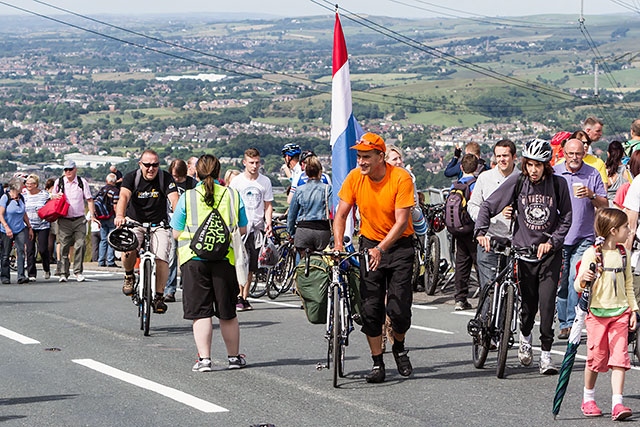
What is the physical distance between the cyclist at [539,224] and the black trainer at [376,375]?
1.26 metres

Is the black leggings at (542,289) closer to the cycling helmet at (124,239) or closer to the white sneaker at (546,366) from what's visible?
the white sneaker at (546,366)

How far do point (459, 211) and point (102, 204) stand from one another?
393 inches

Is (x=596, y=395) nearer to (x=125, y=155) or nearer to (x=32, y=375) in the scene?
(x=32, y=375)

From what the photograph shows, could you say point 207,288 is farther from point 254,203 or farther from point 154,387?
point 254,203

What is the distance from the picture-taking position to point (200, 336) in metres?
10.2

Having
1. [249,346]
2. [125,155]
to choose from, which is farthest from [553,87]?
[249,346]

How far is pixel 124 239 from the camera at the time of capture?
529 inches

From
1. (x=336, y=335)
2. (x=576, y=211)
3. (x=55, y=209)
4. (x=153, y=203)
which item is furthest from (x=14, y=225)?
(x=336, y=335)

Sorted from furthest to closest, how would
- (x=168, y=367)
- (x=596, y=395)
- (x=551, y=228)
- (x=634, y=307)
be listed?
1. (x=168, y=367)
2. (x=551, y=228)
3. (x=596, y=395)
4. (x=634, y=307)

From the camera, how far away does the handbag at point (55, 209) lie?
2022 centimetres

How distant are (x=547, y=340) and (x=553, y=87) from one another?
14366 cm

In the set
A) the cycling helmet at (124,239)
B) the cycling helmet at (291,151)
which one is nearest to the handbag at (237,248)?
the cycling helmet at (124,239)

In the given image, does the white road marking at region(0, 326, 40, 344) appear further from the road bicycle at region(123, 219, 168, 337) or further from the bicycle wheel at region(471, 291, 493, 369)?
the bicycle wheel at region(471, 291, 493, 369)

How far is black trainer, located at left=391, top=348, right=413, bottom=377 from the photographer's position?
32.5 feet
